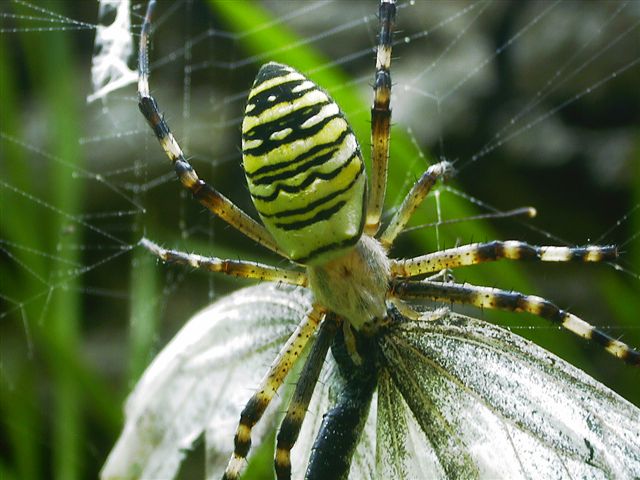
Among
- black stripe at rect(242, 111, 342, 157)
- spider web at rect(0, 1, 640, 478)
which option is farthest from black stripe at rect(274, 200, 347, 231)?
spider web at rect(0, 1, 640, 478)

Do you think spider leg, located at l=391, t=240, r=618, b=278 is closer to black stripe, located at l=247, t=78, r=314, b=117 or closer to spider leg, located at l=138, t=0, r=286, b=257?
spider leg, located at l=138, t=0, r=286, b=257

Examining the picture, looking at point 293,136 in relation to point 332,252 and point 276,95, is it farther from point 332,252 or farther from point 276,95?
point 332,252

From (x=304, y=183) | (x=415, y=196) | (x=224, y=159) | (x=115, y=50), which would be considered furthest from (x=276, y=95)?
(x=224, y=159)

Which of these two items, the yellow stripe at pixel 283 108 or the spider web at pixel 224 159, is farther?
the spider web at pixel 224 159

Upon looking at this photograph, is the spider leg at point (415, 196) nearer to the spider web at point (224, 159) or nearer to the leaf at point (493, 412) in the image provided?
the leaf at point (493, 412)

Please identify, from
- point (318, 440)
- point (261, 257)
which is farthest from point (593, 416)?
point (261, 257)

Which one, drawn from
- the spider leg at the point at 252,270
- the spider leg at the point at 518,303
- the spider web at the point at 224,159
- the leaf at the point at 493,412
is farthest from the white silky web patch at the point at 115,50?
the leaf at the point at 493,412

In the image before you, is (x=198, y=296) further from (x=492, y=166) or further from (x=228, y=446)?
(x=228, y=446)
